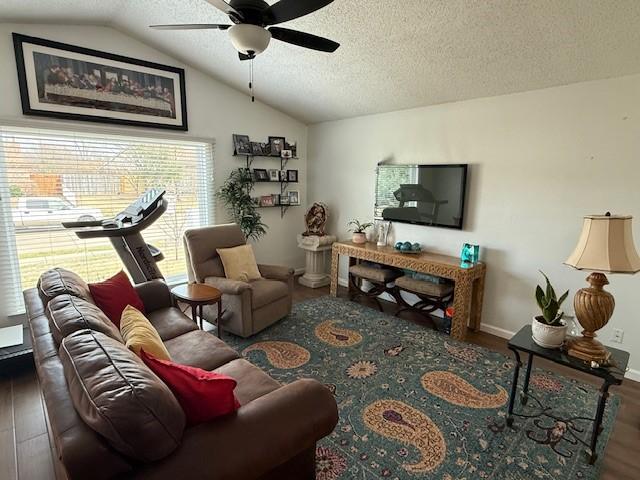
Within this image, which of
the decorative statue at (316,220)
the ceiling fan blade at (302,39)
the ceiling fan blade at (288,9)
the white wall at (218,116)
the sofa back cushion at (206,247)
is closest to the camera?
the ceiling fan blade at (288,9)

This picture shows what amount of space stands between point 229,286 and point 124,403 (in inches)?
80.8

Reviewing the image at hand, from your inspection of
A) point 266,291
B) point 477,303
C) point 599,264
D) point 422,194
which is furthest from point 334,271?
point 599,264

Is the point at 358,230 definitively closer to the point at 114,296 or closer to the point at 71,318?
the point at 114,296

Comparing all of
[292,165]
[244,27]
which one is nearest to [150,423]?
[244,27]

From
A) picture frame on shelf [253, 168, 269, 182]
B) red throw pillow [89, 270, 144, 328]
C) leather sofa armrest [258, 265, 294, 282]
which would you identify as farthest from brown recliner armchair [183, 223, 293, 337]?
picture frame on shelf [253, 168, 269, 182]

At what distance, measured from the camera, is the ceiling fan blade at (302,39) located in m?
1.89

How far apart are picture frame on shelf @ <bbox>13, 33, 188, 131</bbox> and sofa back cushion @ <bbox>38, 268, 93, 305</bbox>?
1.77 m

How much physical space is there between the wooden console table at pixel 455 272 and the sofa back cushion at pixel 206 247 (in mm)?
1474

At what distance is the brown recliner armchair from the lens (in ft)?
9.95

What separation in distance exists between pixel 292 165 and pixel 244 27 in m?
3.21

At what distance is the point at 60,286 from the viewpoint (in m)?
1.88

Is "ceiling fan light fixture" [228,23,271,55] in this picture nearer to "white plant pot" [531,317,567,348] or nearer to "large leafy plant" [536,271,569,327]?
"large leafy plant" [536,271,569,327]

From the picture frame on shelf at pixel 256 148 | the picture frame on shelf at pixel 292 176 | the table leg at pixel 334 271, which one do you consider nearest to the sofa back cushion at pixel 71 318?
the table leg at pixel 334 271

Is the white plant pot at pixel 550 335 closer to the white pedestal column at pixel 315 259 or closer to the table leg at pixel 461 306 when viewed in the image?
the table leg at pixel 461 306
